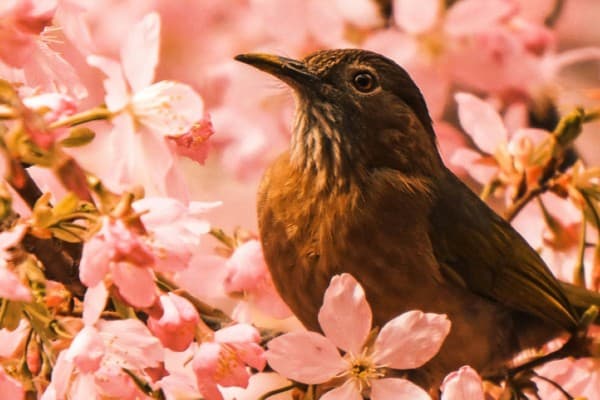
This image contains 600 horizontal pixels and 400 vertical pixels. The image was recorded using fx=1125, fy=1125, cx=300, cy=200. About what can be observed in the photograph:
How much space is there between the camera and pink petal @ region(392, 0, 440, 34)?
2057 millimetres

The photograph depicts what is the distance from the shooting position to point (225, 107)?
2.54 metres

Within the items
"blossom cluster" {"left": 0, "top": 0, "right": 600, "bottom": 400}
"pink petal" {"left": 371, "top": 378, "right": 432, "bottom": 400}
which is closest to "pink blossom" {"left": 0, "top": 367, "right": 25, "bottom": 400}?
"blossom cluster" {"left": 0, "top": 0, "right": 600, "bottom": 400}

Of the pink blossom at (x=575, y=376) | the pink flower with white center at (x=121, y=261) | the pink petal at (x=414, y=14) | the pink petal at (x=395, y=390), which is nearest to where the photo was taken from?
the pink flower with white center at (x=121, y=261)

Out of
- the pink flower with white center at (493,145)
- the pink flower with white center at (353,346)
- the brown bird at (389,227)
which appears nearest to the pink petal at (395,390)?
the pink flower with white center at (353,346)

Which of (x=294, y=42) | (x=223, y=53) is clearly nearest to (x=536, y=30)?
(x=294, y=42)

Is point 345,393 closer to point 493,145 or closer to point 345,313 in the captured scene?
point 345,313

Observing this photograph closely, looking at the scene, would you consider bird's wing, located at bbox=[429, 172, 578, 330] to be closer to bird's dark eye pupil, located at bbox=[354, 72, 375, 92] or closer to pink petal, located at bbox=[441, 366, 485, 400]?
bird's dark eye pupil, located at bbox=[354, 72, 375, 92]

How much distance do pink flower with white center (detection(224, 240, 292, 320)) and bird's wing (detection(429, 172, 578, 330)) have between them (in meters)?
0.26

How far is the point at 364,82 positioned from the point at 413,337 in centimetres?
56

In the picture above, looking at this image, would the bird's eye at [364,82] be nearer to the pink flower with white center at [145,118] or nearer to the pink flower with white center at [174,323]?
the pink flower with white center at [145,118]

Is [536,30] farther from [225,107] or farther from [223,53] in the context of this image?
[223,53]

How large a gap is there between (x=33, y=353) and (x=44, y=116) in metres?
0.26

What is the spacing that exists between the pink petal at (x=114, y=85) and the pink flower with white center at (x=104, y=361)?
0.22 meters

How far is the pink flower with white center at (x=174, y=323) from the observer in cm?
111
